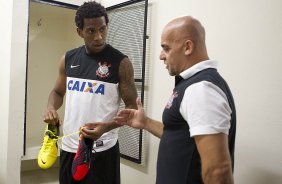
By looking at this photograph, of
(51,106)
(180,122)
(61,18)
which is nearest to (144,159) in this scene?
(51,106)

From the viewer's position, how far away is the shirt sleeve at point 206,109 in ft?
2.95

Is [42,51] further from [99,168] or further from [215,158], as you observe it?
[215,158]

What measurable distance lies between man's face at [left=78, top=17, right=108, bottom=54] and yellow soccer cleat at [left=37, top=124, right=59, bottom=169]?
57cm

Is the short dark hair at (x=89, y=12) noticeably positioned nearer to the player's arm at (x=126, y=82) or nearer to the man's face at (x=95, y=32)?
the man's face at (x=95, y=32)

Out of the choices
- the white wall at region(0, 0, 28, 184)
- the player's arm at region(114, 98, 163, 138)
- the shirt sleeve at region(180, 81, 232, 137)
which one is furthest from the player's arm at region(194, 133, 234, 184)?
the white wall at region(0, 0, 28, 184)

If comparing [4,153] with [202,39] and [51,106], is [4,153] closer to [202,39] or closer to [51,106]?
[51,106]

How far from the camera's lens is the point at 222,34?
1.67m

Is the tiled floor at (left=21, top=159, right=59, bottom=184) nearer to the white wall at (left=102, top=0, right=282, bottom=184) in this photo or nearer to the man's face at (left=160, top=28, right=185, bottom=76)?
the white wall at (left=102, top=0, right=282, bottom=184)

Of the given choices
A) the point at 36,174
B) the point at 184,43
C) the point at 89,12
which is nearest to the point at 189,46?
the point at 184,43

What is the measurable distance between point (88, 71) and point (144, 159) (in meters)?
0.89

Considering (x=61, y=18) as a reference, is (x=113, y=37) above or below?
below

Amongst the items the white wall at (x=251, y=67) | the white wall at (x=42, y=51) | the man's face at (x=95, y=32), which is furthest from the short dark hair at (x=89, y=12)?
the white wall at (x=42, y=51)

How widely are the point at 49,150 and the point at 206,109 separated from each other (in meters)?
1.17

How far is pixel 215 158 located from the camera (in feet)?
2.90
